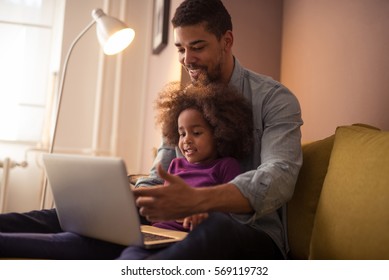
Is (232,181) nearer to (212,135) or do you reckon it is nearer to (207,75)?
(212,135)

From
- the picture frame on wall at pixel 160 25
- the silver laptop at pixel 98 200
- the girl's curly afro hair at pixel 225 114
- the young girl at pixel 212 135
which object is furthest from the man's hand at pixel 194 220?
the picture frame on wall at pixel 160 25

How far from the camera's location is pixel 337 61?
1.50m

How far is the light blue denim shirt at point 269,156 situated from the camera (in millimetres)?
985

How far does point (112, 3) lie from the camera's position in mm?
2842

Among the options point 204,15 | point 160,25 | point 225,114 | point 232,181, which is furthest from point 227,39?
point 160,25

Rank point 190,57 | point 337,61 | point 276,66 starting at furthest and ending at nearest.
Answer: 1. point 276,66
2. point 337,61
3. point 190,57

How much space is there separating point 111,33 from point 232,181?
1023 mm

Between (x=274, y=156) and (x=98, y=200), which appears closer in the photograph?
(x=98, y=200)

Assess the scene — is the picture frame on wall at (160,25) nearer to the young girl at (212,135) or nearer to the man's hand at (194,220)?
the young girl at (212,135)

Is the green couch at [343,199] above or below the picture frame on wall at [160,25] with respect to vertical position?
below

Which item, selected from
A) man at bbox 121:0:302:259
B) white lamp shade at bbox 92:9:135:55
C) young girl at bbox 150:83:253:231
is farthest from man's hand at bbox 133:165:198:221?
white lamp shade at bbox 92:9:135:55

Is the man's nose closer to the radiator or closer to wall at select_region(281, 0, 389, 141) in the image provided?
wall at select_region(281, 0, 389, 141)

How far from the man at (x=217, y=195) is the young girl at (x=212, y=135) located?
48mm
